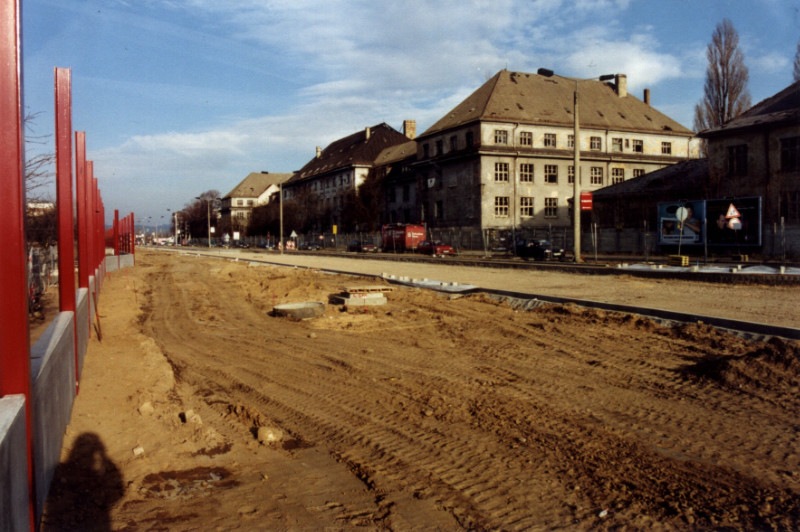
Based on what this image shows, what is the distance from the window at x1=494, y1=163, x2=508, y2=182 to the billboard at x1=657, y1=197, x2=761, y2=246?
26.4 m

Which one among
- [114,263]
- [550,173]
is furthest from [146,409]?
[550,173]

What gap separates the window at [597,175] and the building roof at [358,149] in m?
34.2

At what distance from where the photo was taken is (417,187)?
239 ft

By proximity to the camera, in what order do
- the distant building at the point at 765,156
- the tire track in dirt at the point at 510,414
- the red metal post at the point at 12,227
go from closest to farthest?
the red metal post at the point at 12,227 → the tire track in dirt at the point at 510,414 → the distant building at the point at 765,156

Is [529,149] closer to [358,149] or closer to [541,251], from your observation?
[541,251]

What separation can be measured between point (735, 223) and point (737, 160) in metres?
10.2

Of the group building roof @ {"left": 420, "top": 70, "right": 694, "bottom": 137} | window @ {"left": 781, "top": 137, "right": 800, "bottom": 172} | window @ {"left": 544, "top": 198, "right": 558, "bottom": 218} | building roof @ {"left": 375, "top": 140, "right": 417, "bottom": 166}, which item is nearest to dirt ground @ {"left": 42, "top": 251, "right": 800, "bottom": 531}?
window @ {"left": 781, "top": 137, "right": 800, "bottom": 172}

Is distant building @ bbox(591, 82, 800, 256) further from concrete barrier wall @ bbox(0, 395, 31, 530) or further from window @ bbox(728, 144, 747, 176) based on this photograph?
concrete barrier wall @ bbox(0, 395, 31, 530)

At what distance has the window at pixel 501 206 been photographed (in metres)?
62.7

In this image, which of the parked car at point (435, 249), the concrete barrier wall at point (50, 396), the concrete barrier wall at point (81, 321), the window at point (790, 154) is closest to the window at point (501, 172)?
the parked car at point (435, 249)

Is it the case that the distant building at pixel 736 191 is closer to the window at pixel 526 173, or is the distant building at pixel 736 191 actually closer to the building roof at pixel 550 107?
the window at pixel 526 173

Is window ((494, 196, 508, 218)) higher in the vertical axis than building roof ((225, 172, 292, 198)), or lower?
lower

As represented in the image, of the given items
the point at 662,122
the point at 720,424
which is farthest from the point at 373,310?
the point at 662,122

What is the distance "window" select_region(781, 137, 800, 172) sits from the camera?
37.4 meters
